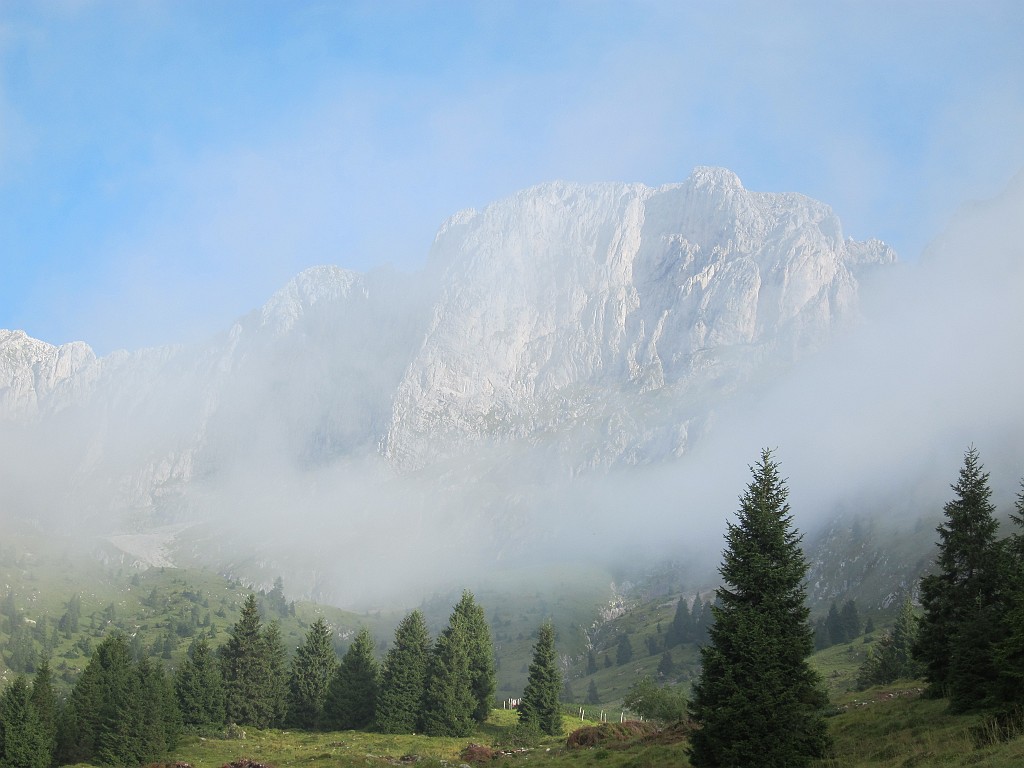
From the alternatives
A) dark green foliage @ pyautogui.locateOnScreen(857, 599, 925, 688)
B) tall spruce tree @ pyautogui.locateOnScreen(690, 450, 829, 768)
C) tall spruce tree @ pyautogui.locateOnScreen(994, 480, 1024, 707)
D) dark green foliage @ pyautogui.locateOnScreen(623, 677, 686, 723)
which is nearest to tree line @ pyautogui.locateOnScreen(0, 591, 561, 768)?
dark green foliage @ pyautogui.locateOnScreen(623, 677, 686, 723)

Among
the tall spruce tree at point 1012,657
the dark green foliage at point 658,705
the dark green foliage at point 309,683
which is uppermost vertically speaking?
the tall spruce tree at point 1012,657

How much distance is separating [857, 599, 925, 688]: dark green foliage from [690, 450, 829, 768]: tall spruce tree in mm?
47827

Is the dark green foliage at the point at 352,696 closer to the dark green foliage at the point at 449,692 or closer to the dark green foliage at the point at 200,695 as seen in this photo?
the dark green foliage at the point at 449,692

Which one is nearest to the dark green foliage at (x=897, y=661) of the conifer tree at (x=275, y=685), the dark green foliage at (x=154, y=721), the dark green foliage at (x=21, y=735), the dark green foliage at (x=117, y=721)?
the dark green foliage at (x=154, y=721)

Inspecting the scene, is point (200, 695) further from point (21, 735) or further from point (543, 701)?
point (543, 701)

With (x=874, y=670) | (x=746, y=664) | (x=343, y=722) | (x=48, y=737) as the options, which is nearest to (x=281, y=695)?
(x=343, y=722)

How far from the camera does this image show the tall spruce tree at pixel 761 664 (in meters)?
29.8

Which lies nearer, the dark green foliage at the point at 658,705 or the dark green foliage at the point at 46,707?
the dark green foliage at the point at 46,707

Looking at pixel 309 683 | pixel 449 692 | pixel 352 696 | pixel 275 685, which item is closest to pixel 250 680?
pixel 275 685

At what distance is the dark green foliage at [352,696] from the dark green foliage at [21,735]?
3100cm

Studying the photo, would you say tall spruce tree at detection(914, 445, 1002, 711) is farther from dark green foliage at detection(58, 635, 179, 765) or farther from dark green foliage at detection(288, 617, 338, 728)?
dark green foliage at detection(288, 617, 338, 728)

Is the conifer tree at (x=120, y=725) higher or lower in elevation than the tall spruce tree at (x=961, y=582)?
lower

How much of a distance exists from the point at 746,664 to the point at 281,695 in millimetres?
76667

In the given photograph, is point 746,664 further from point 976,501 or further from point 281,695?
point 281,695
